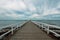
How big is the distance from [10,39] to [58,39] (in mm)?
3304

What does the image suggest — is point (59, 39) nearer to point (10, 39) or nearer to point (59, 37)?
point (59, 37)

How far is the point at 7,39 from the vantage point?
8602 mm

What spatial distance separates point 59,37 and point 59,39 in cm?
22

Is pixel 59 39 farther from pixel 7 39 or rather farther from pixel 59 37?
pixel 7 39

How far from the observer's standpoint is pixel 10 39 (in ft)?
28.3

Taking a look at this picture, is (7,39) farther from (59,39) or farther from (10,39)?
(59,39)

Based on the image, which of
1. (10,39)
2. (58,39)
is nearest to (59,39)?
Result: (58,39)

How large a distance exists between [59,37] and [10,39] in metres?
3.39

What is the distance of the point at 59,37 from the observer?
8836 millimetres

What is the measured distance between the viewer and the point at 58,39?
8.78m

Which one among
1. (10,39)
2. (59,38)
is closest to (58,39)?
(59,38)

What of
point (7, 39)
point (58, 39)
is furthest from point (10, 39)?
point (58, 39)

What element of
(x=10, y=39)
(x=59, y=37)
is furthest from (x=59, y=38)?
(x=10, y=39)

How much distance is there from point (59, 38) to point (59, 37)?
0.25 ft
